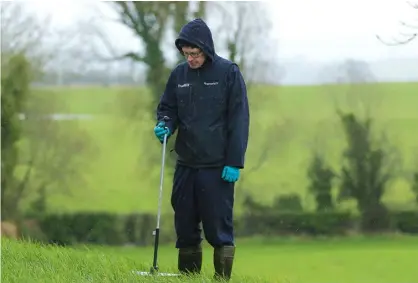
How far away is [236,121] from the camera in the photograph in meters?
3.68

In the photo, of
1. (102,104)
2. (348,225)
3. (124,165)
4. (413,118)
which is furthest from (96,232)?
(413,118)

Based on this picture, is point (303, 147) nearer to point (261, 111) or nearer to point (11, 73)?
point (261, 111)

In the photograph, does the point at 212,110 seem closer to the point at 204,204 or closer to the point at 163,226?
the point at 204,204

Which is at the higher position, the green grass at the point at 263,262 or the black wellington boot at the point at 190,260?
the black wellington boot at the point at 190,260

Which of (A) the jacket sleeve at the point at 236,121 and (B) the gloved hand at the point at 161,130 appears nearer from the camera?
(A) the jacket sleeve at the point at 236,121

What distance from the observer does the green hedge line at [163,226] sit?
19.3 feet

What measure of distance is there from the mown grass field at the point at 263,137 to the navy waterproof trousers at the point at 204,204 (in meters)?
2.24

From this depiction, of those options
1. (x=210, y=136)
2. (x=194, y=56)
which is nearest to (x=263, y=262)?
(x=210, y=136)

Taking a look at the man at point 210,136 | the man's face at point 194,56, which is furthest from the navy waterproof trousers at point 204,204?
the man's face at point 194,56

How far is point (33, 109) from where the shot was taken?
249 inches

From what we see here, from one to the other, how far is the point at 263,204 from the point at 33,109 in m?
1.91

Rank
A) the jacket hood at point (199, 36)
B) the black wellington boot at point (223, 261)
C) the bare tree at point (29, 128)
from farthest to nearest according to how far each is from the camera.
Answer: the bare tree at point (29, 128), the black wellington boot at point (223, 261), the jacket hood at point (199, 36)

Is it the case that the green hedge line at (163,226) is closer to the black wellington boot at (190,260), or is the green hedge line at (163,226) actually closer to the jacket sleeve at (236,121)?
the black wellington boot at (190,260)

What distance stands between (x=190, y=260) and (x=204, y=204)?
35 cm
